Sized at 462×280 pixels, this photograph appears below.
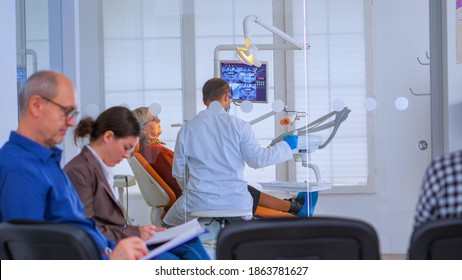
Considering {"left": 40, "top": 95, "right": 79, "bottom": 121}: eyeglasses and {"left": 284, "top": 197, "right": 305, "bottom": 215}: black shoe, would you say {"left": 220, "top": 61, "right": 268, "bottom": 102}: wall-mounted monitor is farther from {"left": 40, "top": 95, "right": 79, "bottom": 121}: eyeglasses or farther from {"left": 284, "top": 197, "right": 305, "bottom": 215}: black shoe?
{"left": 40, "top": 95, "right": 79, "bottom": 121}: eyeglasses

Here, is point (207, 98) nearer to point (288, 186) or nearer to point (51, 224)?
point (288, 186)

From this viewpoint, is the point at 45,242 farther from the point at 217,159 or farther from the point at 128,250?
the point at 217,159

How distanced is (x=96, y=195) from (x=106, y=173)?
103 mm

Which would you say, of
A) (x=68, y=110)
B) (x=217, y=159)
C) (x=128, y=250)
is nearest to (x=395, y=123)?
(x=217, y=159)

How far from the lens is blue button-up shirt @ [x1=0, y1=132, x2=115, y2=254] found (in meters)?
2.26

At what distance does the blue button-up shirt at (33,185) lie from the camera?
7.40 ft

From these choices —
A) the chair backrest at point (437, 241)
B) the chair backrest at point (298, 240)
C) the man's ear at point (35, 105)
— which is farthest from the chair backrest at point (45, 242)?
the chair backrest at point (437, 241)

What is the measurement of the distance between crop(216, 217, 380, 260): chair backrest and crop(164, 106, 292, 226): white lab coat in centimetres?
270

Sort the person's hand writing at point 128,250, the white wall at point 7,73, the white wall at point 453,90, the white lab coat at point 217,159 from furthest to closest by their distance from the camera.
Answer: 1. the white wall at point 453,90
2. the white lab coat at point 217,159
3. the white wall at point 7,73
4. the person's hand writing at point 128,250

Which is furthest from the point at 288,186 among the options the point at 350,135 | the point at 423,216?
the point at 423,216

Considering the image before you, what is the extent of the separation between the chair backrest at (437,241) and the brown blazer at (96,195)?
4.57ft

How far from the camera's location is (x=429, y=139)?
4.86m

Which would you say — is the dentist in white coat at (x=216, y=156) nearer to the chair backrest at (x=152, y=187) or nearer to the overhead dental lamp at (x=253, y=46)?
the chair backrest at (x=152, y=187)
